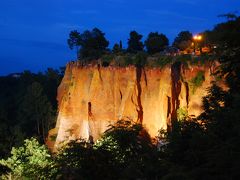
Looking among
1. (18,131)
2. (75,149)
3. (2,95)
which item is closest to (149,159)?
(75,149)

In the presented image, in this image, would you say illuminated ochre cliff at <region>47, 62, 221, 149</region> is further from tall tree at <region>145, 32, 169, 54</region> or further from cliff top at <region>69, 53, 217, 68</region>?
tall tree at <region>145, 32, 169, 54</region>

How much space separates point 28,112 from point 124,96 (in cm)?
1442

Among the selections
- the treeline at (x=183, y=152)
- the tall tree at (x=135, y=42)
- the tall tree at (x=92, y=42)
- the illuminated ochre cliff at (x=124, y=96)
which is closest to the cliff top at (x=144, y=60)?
the illuminated ochre cliff at (x=124, y=96)

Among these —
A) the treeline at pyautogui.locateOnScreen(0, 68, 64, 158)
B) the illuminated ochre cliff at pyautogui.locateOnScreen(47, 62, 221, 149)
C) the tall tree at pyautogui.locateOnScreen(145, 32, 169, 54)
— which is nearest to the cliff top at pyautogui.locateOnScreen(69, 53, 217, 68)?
the illuminated ochre cliff at pyautogui.locateOnScreen(47, 62, 221, 149)

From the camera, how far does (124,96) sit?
91.7 ft

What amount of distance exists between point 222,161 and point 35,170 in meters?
4.16

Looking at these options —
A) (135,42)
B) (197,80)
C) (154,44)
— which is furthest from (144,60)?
(135,42)

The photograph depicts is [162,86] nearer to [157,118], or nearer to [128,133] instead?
[157,118]

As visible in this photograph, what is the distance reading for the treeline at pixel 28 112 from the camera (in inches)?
1391

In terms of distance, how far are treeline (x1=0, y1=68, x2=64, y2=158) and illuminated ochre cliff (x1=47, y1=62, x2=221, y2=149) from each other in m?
4.09

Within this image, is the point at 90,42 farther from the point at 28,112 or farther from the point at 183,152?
the point at 183,152

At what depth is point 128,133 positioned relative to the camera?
44.5 feet

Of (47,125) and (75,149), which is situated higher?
(75,149)

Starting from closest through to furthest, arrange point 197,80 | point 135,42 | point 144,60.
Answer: point 197,80 → point 144,60 → point 135,42
